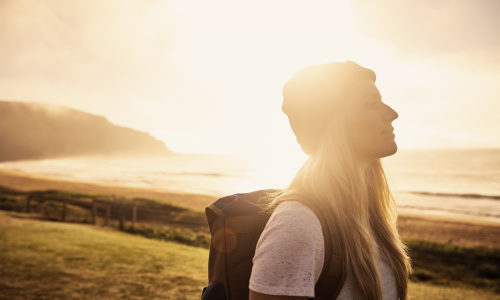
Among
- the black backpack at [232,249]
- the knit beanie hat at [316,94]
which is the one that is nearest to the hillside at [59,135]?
the black backpack at [232,249]

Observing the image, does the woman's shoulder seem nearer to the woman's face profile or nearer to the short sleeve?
the short sleeve

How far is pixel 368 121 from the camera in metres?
1.20

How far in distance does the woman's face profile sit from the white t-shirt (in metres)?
0.49

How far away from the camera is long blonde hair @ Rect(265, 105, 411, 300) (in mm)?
1057

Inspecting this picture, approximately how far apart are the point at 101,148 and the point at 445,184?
156 metres

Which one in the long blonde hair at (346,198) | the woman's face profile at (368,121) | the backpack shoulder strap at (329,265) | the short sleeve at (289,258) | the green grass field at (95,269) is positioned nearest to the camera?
the short sleeve at (289,258)

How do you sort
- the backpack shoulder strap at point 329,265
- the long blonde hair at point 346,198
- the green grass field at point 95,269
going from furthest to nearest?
the green grass field at point 95,269
the long blonde hair at point 346,198
the backpack shoulder strap at point 329,265

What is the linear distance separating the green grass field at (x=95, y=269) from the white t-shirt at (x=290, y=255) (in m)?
3.89

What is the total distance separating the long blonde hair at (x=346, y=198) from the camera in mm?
1057

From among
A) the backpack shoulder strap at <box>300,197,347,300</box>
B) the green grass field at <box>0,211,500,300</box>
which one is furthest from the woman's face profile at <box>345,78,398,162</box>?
the green grass field at <box>0,211,500,300</box>

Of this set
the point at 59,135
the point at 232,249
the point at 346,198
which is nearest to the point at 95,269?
the point at 232,249

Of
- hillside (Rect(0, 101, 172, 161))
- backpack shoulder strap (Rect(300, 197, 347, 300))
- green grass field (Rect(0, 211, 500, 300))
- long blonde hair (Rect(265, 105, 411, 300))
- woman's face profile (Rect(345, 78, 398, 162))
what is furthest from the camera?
hillside (Rect(0, 101, 172, 161))

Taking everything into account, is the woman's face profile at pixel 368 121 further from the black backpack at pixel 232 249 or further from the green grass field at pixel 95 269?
the green grass field at pixel 95 269

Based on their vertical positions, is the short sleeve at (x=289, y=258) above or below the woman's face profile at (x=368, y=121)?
below
